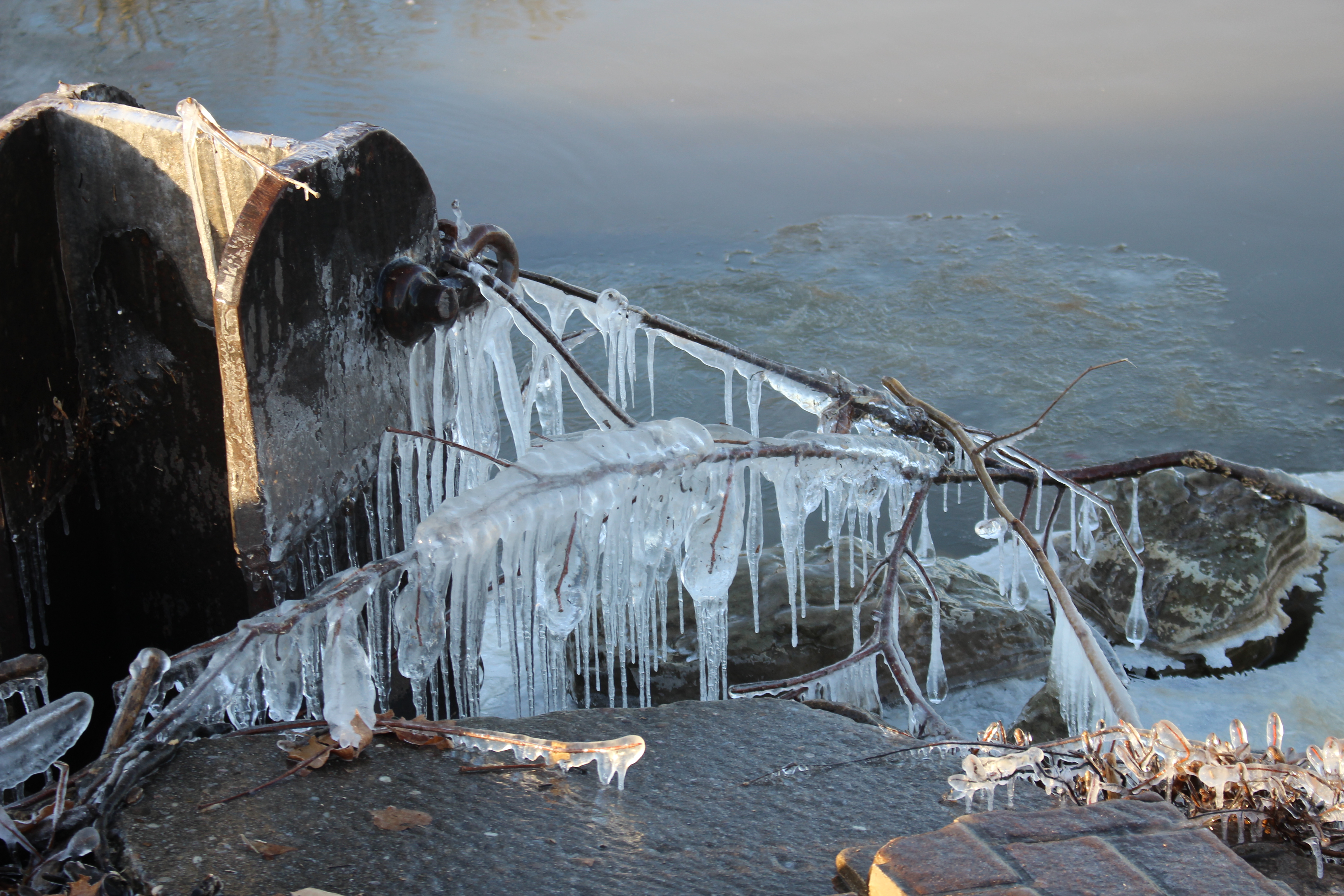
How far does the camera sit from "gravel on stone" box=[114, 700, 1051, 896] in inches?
64.6

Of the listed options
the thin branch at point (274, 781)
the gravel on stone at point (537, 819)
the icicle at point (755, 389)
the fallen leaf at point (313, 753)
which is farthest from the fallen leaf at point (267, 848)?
the icicle at point (755, 389)

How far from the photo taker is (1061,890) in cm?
128

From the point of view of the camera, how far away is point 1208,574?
14.3 feet

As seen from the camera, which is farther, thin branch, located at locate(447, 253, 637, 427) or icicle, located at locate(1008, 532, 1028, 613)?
icicle, located at locate(1008, 532, 1028, 613)

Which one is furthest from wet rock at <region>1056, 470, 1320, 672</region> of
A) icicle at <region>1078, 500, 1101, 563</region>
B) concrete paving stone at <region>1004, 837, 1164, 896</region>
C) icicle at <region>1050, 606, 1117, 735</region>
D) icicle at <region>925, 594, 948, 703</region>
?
concrete paving stone at <region>1004, 837, 1164, 896</region>

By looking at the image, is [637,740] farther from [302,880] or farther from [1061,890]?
[1061,890]

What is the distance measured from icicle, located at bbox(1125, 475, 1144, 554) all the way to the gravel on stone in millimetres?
1867

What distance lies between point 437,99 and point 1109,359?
590cm

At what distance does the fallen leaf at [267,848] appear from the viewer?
1651mm

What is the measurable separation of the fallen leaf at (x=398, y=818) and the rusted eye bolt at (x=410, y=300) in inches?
49.7

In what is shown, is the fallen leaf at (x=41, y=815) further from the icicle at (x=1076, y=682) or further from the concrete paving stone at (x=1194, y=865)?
the icicle at (x=1076, y=682)

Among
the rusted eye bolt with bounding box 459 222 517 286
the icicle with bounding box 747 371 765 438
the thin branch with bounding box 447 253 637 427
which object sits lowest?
the icicle with bounding box 747 371 765 438

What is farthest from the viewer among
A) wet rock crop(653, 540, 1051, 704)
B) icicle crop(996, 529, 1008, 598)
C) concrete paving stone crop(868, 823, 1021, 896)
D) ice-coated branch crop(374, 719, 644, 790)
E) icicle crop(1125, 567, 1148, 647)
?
wet rock crop(653, 540, 1051, 704)

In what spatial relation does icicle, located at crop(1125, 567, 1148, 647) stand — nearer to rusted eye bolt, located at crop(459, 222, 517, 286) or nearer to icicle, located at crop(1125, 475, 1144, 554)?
icicle, located at crop(1125, 475, 1144, 554)
